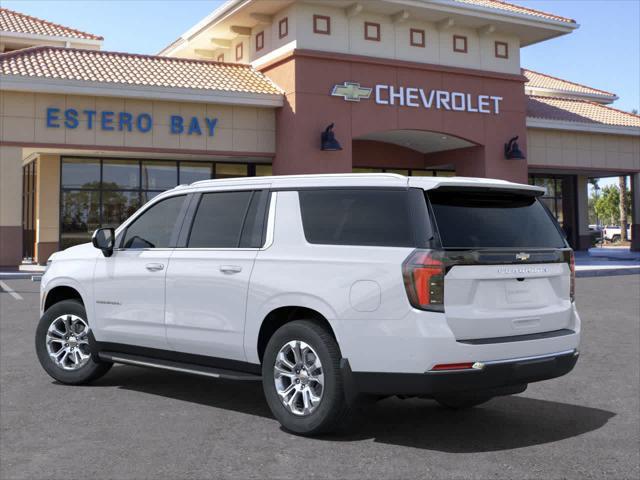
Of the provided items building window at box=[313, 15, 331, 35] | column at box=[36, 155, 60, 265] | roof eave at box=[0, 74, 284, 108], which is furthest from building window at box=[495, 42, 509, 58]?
column at box=[36, 155, 60, 265]

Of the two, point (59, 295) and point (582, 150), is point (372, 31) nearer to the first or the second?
point (582, 150)

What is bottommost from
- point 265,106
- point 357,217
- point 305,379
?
point 305,379

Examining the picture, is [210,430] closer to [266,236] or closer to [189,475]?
[189,475]

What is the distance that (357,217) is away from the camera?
577 cm

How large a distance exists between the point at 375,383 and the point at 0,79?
72.0 ft

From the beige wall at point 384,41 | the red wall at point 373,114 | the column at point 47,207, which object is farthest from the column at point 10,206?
the beige wall at point 384,41

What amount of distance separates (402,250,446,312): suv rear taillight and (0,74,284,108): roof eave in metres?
21.6

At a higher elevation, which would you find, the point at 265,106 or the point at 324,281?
the point at 265,106

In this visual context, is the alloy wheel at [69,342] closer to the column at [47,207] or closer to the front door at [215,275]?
the front door at [215,275]

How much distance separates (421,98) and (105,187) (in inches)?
491

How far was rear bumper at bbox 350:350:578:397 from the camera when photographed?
5172mm

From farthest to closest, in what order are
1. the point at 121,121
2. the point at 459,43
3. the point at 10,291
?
the point at 459,43
the point at 121,121
the point at 10,291

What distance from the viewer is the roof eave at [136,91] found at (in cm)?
2403

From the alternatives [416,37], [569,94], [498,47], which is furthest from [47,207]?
[569,94]
